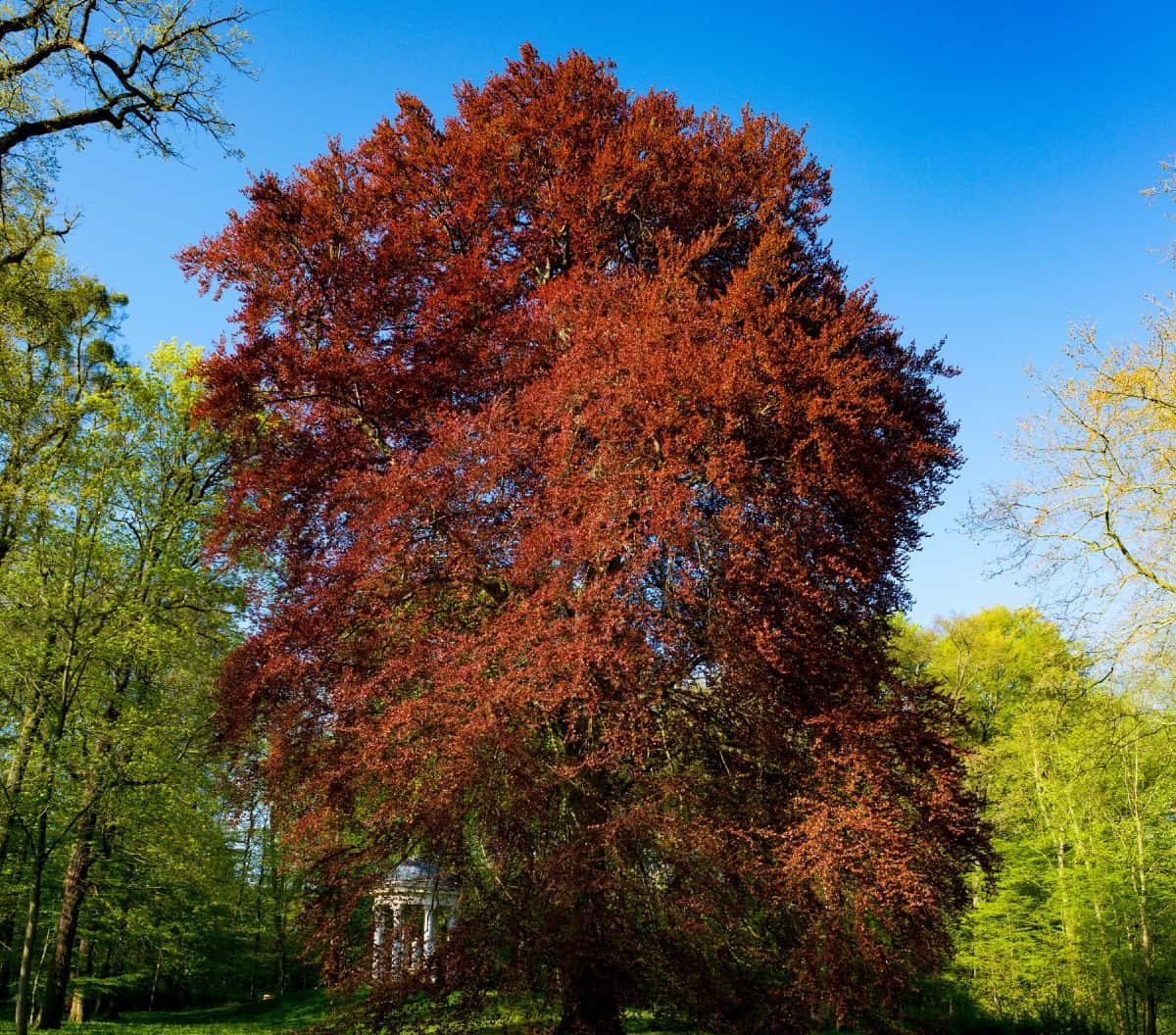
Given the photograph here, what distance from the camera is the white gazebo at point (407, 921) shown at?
6.97 meters

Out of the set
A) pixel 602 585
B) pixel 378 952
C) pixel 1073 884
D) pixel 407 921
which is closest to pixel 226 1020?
pixel 378 952

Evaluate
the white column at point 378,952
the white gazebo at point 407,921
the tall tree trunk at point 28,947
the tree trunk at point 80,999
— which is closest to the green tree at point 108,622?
the tall tree trunk at point 28,947

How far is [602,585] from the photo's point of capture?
22.2 ft

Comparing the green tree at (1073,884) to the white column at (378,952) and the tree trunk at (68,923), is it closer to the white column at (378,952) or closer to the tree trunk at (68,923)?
the white column at (378,952)

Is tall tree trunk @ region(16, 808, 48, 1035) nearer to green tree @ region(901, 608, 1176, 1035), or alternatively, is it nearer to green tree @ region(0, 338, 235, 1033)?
green tree @ region(0, 338, 235, 1033)

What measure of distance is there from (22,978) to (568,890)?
6365 millimetres

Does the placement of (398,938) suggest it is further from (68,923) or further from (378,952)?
(68,923)

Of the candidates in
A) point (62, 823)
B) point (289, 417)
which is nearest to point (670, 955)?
point (289, 417)

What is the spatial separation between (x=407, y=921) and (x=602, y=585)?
3.40 metres

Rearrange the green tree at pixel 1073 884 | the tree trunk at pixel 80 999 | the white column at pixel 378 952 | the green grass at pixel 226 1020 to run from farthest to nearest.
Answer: the tree trunk at pixel 80 999, the green tree at pixel 1073 884, the green grass at pixel 226 1020, the white column at pixel 378 952

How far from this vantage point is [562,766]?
275 inches

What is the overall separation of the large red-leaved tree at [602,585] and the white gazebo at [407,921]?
0.27 m

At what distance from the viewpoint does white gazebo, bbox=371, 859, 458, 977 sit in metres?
6.97

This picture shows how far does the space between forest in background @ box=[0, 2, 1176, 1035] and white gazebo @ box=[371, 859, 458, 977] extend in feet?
1.80
